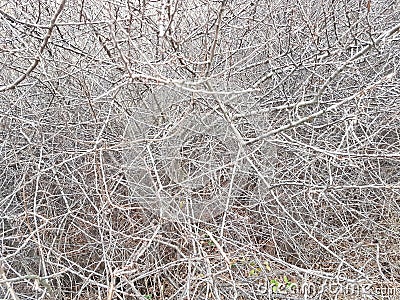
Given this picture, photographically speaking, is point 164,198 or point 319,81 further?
point 319,81

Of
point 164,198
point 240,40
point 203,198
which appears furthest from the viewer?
point 240,40

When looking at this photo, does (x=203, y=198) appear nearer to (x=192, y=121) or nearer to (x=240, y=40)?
(x=192, y=121)

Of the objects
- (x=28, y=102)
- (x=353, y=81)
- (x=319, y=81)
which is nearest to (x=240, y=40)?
(x=319, y=81)

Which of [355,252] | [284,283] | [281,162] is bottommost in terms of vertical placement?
[355,252]

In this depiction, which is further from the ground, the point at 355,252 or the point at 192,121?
the point at 192,121

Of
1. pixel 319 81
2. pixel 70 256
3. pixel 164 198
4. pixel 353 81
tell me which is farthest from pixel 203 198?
pixel 353 81

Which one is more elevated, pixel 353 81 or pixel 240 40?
pixel 240 40

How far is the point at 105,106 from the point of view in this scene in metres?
3.07

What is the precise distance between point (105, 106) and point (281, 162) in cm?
122

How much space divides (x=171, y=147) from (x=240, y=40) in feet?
3.40

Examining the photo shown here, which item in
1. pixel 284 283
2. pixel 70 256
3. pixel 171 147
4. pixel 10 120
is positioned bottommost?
pixel 284 283

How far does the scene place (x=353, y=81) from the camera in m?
3.48

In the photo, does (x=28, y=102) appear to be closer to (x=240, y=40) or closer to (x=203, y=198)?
(x=203, y=198)

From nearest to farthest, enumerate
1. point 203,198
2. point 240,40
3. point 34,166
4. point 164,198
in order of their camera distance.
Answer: point 164,198
point 34,166
point 203,198
point 240,40
